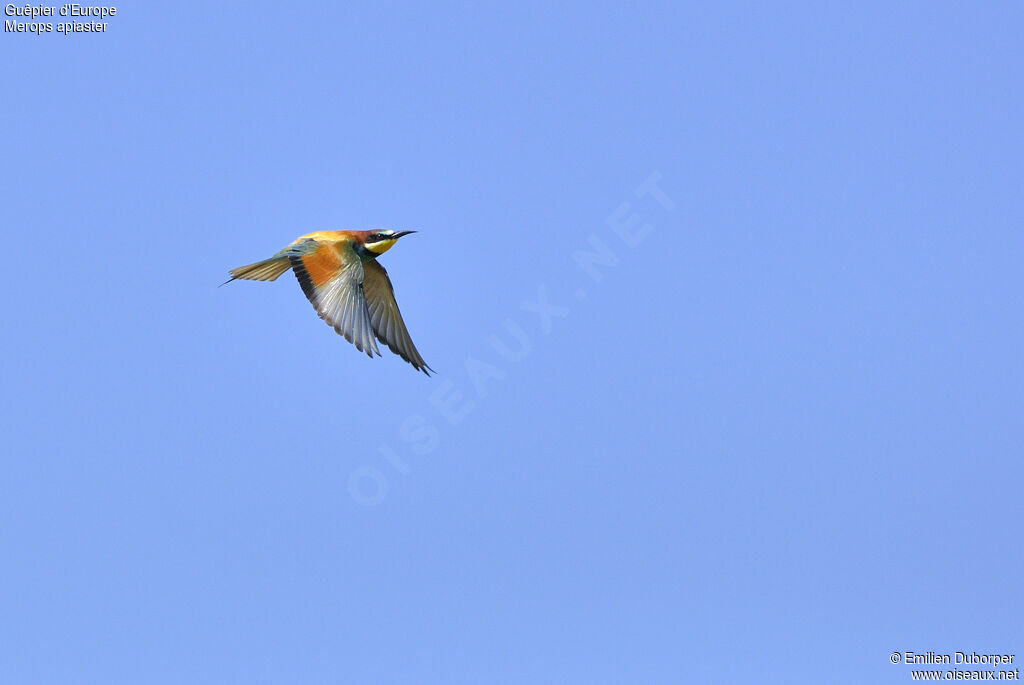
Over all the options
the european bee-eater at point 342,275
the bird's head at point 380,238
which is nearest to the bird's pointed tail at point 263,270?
the european bee-eater at point 342,275

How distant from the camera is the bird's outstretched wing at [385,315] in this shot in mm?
13609

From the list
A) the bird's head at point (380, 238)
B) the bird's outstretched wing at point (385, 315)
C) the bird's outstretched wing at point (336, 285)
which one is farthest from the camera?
the bird's outstretched wing at point (385, 315)

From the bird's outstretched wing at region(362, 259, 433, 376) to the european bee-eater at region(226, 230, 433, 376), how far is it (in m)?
0.01

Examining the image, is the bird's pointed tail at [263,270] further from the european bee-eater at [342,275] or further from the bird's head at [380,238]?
the bird's head at [380,238]

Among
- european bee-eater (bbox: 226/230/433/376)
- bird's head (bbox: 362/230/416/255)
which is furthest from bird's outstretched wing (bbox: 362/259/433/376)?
bird's head (bbox: 362/230/416/255)

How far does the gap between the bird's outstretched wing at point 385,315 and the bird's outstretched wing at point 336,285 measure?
839 millimetres

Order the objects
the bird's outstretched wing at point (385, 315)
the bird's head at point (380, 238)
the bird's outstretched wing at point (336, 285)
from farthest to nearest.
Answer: the bird's outstretched wing at point (385, 315) → the bird's head at point (380, 238) → the bird's outstretched wing at point (336, 285)

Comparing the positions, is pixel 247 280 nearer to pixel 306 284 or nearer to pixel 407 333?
pixel 306 284

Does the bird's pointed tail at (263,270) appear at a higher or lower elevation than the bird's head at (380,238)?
lower

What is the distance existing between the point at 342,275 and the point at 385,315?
1305 mm

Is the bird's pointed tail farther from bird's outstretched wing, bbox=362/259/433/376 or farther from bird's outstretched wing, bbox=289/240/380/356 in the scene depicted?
bird's outstretched wing, bbox=362/259/433/376

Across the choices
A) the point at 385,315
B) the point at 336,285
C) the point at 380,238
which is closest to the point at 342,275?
the point at 336,285

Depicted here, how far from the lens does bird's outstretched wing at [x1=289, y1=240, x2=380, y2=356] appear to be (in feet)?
39.6

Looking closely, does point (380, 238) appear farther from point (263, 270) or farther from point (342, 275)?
point (263, 270)
